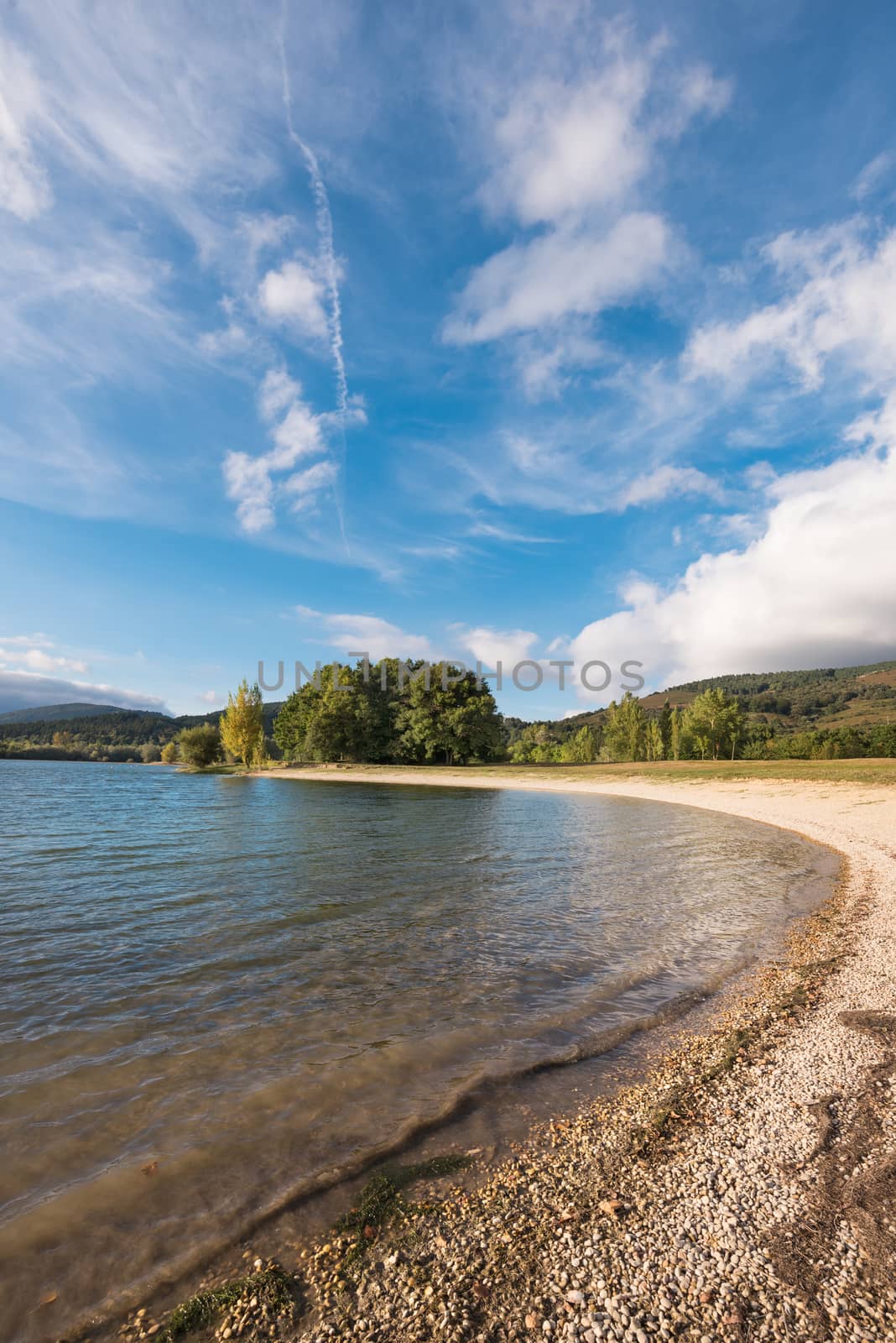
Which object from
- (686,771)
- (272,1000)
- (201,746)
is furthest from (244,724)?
(272,1000)

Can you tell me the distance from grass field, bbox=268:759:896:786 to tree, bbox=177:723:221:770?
750 inches

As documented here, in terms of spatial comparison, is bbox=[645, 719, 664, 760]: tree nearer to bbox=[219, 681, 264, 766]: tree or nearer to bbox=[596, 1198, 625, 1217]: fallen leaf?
bbox=[219, 681, 264, 766]: tree

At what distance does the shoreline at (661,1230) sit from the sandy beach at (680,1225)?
0.01m

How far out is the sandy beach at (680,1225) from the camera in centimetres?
309

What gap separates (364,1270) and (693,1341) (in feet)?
6.25

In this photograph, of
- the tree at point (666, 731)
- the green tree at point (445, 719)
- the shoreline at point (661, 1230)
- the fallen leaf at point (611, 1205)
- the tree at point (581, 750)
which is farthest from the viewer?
the tree at point (581, 750)

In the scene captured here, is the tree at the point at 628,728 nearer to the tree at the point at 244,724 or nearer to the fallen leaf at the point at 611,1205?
the tree at the point at 244,724

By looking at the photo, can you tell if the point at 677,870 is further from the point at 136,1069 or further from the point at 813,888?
the point at 136,1069

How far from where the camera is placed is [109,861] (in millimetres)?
17938

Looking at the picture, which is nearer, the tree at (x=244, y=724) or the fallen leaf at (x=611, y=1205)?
the fallen leaf at (x=611, y=1205)

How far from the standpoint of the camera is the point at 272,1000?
26.0ft

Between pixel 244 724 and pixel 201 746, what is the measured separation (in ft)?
54.9

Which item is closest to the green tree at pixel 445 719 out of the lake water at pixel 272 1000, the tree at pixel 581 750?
the tree at pixel 581 750

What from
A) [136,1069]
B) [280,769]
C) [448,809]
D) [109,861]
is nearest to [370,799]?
[448,809]
